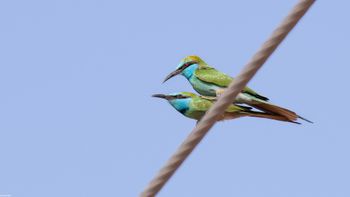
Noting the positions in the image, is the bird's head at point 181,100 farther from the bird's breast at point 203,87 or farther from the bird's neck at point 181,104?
the bird's breast at point 203,87

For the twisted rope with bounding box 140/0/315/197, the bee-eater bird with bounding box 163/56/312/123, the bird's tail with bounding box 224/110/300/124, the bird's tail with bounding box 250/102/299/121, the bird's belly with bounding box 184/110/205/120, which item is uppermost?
the bee-eater bird with bounding box 163/56/312/123

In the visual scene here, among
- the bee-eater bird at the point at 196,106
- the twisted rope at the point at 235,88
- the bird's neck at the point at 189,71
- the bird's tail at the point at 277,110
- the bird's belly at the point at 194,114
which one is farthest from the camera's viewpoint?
the bird's neck at the point at 189,71

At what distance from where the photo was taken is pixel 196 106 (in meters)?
6.28

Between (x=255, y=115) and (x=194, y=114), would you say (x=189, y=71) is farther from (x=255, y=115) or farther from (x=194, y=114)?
(x=255, y=115)

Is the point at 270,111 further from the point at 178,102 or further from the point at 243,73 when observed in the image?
the point at 243,73

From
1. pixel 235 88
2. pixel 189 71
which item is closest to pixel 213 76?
pixel 189 71

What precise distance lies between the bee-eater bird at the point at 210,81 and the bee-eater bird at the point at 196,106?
104 mm

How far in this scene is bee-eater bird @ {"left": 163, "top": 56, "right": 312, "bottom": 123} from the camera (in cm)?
616

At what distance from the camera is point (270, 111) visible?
19.5 feet

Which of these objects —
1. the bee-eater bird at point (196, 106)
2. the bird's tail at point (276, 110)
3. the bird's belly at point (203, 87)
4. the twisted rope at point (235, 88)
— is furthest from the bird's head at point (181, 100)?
the twisted rope at point (235, 88)

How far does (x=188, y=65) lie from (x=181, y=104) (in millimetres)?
585

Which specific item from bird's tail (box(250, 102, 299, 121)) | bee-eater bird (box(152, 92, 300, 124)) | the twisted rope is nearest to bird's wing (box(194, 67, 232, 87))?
bee-eater bird (box(152, 92, 300, 124))

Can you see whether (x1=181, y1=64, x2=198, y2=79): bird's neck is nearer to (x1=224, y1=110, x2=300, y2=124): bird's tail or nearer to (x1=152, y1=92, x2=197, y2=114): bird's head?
(x1=152, y1=92, x2=197, y2=114): bird's head

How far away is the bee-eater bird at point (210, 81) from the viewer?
242 inches
